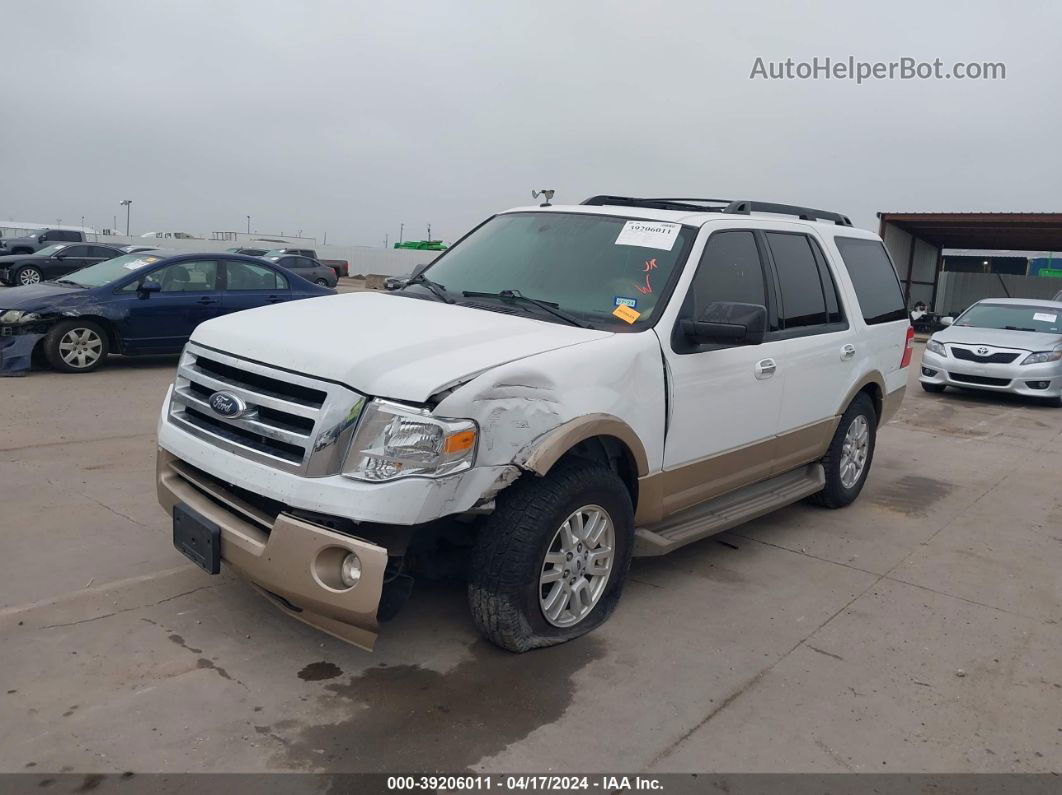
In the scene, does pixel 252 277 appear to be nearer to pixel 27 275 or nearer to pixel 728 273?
pixel 728 273

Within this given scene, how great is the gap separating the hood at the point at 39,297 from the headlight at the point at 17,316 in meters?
0.05

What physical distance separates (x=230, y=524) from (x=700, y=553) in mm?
2776

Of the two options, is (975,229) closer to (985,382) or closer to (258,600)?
(985,382)

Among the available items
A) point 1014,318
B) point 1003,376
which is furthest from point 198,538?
point 1014,318

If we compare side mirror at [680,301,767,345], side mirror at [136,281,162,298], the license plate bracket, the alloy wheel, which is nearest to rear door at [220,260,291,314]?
side mirror at [136,281,162,298]

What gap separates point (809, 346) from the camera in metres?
5.14

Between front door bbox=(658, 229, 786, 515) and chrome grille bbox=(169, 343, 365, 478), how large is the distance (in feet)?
5.36

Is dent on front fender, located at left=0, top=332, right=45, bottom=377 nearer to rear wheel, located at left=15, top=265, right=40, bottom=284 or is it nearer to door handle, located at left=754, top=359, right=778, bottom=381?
door handle, located at left=754, top=359, right=778, bottom=381

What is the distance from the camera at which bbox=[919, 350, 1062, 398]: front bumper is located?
1147cm

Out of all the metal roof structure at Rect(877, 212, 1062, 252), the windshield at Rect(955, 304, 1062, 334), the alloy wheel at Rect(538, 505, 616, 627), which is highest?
the metal roof structure at Rect(877, 212, 1062, 252)

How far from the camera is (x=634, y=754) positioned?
9.96 ft

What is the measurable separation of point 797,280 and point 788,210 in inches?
28.1

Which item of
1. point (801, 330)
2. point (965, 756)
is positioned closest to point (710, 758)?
point (965, 756)

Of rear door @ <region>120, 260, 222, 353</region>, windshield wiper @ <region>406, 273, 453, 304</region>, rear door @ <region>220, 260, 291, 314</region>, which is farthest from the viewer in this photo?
rear door @ <region>220, 260, 291, 314</region>
